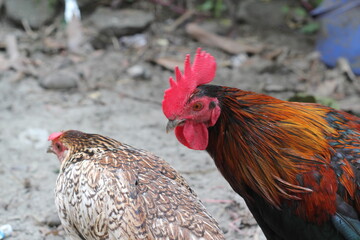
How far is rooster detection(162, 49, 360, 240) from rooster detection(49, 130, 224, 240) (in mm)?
348

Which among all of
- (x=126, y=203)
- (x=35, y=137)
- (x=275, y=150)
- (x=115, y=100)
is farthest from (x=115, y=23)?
(x=275, y=150)

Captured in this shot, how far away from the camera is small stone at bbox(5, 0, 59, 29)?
764 cm

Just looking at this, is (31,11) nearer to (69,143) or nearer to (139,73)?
(139,73)

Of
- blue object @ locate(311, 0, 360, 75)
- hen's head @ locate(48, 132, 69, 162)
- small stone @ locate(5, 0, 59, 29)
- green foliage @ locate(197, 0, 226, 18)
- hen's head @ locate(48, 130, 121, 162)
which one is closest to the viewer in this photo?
hen's head @ locate(48, 130, 121, 162)

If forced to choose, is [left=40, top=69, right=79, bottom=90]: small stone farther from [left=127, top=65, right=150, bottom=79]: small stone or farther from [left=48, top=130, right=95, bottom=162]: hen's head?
[left=48, top=130, right=95, bottom=162]: hen's head

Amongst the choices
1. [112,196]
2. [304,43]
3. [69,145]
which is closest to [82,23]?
[304,43]

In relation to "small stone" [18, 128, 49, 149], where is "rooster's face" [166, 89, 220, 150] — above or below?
above

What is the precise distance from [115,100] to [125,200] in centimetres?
341

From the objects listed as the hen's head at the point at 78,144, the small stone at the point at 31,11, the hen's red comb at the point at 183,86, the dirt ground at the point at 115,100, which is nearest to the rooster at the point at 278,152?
the hen's red comb at the point at 183,86

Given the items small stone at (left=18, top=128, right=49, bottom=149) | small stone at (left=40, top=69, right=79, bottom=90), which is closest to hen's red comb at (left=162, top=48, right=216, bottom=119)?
small stone at (left=18, top=128, right=49, bottom=149)

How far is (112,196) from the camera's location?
2.57 m

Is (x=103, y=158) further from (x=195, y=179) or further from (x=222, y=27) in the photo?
(x=222, y=27)

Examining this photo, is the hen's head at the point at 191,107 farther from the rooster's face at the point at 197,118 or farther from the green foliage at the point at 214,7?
the green foliage at the point at 214,7

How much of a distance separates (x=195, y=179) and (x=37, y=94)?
9.38 ft
